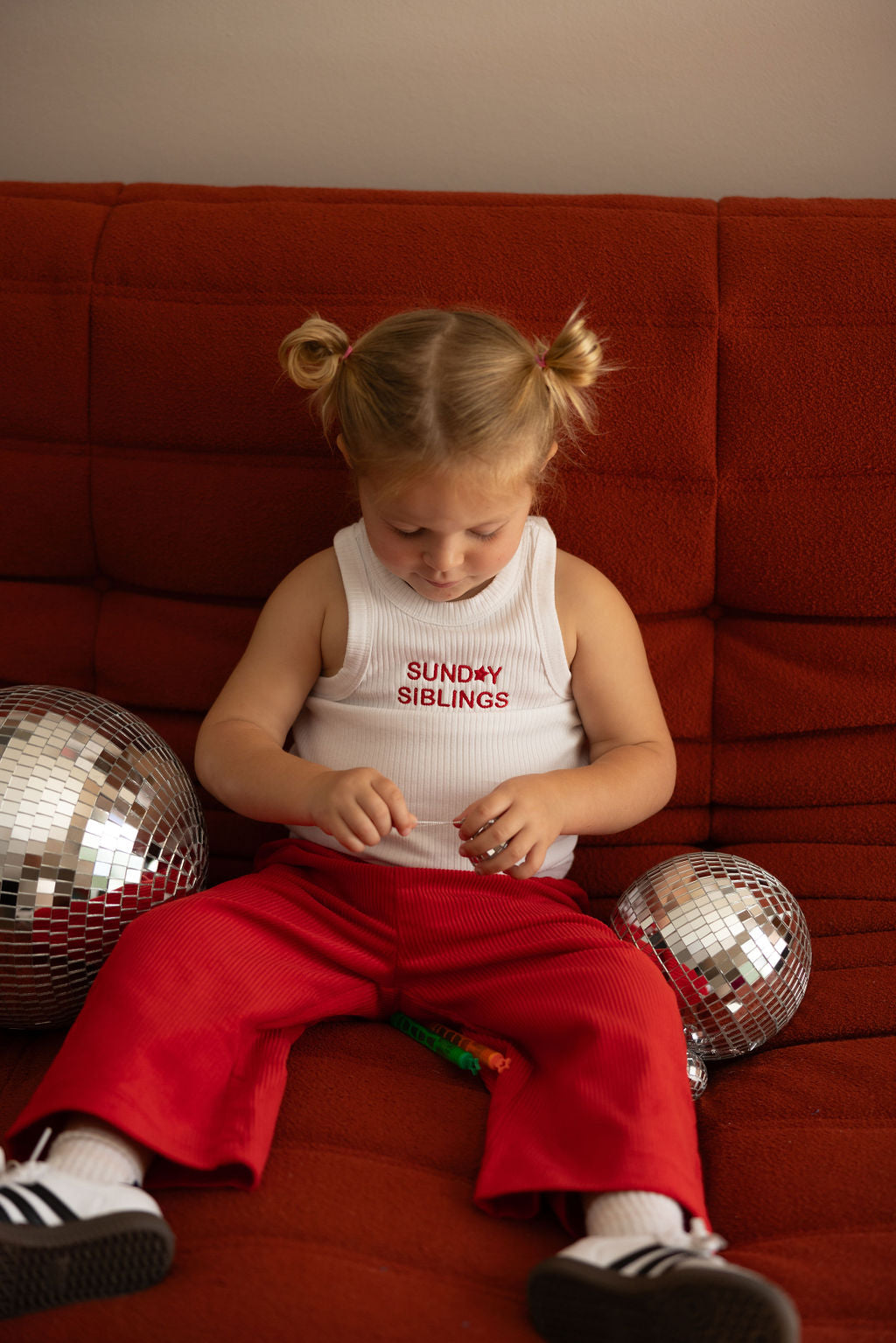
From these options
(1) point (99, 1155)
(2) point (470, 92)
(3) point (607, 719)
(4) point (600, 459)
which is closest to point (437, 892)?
(3) point (607, 719)

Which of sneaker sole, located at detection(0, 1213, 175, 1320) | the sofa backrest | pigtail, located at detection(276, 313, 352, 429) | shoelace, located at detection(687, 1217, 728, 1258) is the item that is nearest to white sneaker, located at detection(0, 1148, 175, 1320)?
sneaker sole, located at detection(0, 1213, 175, 1320)

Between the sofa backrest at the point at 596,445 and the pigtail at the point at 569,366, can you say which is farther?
the sofa backrest at the point at 596,445

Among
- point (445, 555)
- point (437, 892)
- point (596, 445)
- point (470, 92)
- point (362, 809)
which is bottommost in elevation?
point (437, 892)

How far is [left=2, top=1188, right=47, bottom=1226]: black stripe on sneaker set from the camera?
76 centimetres

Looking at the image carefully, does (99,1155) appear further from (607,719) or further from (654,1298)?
(607,719)

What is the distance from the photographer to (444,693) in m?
1.17

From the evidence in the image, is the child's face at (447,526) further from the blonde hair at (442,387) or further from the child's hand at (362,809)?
the child's hand at (362,809)

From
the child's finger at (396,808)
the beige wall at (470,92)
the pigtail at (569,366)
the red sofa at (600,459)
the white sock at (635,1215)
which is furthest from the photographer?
the beige wall at (470,92)

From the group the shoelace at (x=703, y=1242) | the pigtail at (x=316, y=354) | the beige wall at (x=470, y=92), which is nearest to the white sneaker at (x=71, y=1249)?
the shoelace at (x=703, y=1242)

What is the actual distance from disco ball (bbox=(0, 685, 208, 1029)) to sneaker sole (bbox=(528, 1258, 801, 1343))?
19.9 inches

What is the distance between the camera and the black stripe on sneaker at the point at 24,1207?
0.76 metres

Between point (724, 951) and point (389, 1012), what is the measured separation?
0.34 m

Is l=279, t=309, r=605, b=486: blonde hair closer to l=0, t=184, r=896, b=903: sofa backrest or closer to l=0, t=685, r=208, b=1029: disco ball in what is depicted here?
l=0, t=184, r=896, b=903: sofa backrest

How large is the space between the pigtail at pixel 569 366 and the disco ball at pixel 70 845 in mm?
538
